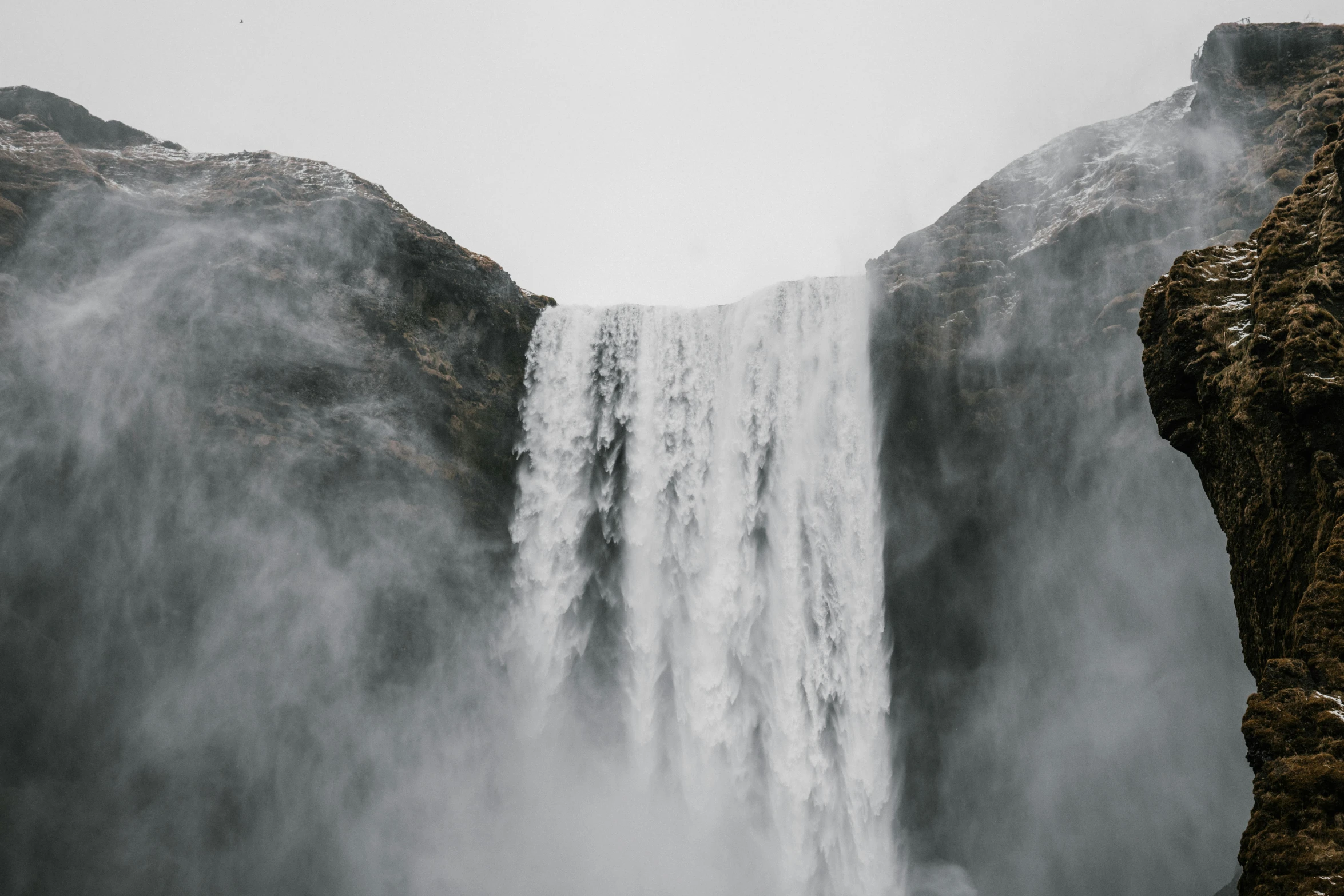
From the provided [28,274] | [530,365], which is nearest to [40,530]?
[28,274]

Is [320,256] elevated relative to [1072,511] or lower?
elevated

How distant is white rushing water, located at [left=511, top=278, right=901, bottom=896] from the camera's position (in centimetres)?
2144

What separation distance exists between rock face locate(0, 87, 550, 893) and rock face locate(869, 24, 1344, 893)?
12926 millimetres

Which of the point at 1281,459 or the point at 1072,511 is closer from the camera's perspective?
the point at 1281,459

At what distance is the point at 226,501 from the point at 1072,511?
2263 centimetres

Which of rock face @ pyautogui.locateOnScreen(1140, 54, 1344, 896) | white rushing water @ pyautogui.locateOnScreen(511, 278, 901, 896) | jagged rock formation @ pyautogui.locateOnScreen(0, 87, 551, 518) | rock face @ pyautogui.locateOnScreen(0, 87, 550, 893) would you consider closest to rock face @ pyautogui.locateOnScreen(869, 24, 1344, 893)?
white rushing water @ pyautogui.locateOnScreen(511, 278, 901, 896)

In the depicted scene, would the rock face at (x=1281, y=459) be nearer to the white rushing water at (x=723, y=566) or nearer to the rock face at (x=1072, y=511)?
the rock face at (x=1072, y=511)

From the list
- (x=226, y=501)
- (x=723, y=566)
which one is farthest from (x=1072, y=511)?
(x=226, y=501)

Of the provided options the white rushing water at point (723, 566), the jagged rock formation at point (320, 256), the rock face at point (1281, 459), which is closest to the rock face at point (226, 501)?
the jagged rock formation at point (320, 256)

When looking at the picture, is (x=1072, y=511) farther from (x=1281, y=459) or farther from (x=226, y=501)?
(x=226, y=501)

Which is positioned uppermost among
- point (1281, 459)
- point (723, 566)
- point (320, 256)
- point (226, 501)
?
point (320, 256)

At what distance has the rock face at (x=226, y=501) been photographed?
19.2 meters

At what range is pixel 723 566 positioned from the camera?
922 inches

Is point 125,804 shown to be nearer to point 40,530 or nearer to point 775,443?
point 40,530
